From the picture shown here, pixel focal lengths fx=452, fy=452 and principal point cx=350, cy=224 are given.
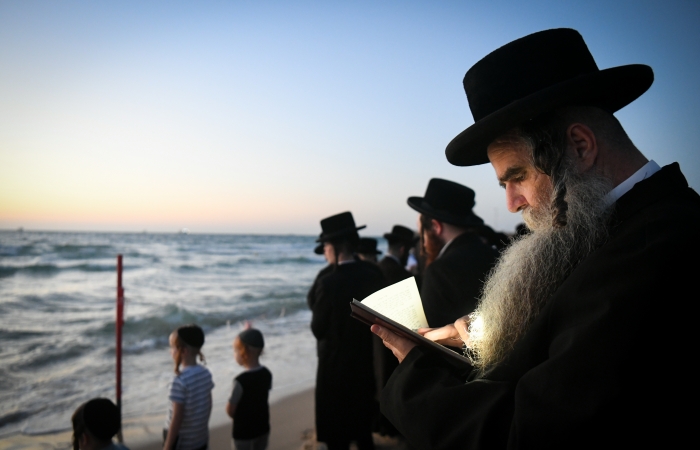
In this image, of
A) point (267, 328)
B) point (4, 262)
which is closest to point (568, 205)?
point (267, 328)

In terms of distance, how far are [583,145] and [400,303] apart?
0.76 meters

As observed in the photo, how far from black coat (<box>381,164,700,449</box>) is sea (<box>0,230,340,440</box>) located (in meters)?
5.28

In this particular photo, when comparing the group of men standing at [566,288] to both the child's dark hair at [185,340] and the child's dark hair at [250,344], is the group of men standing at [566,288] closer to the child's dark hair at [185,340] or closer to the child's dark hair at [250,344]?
the child's dark hair at [185,340]

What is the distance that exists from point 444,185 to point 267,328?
8930 mm

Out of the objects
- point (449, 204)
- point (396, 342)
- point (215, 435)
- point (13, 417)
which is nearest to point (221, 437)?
point (215, 435)

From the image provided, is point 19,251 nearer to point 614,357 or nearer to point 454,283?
point 454,283

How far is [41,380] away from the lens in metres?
6.97

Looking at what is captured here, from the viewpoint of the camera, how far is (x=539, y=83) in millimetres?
1289

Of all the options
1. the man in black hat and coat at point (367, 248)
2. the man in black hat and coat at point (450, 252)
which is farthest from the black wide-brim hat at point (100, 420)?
the man in black hat and coat at point (367, 248)

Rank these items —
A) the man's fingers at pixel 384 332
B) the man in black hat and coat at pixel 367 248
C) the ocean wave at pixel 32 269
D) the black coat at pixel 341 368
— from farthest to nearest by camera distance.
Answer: the ocean wave at pixel 32 269
the man in black hat and coat at pixel 367 248
the black coat at pixel 341 368
the man's fingers at pixel 384 332

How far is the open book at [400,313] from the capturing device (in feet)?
4.22

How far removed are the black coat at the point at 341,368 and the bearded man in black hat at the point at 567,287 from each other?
2.83 m

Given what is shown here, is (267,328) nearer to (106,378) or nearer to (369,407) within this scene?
(106,378)

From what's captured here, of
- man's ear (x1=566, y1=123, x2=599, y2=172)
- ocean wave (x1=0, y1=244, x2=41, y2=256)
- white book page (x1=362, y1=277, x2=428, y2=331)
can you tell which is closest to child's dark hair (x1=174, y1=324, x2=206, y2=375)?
white book page (x1=362, y1=277, x2=428, y2=331)
